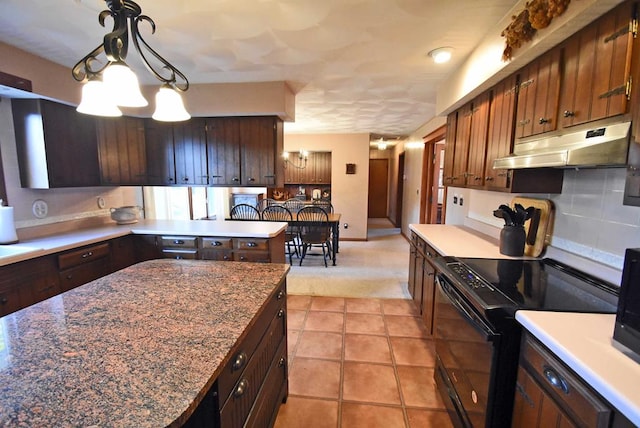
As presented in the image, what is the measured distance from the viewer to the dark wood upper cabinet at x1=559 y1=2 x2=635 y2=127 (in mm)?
1094

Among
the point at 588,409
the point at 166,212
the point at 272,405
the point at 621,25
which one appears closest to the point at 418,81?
the point at 621,25

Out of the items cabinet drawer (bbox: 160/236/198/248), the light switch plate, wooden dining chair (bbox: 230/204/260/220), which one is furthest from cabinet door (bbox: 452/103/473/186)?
the light switch plate

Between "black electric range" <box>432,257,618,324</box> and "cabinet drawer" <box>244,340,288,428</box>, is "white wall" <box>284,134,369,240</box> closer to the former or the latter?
"black electric range" <box>432,257,618,324</box>

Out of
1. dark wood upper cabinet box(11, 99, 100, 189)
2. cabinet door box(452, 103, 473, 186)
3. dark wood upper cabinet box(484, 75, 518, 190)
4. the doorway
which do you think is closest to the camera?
dark wood upper cabinet box(484, 75, 518, 190)

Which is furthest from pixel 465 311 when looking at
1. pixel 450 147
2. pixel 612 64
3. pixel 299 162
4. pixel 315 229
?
pixel 299 162

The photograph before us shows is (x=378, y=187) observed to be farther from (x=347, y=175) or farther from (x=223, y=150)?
(x=223, y=150)

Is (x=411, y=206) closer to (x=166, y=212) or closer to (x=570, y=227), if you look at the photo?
(x=570, y=227)

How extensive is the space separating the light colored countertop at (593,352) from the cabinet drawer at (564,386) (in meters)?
0.04

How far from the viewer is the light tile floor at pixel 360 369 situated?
5.57ft

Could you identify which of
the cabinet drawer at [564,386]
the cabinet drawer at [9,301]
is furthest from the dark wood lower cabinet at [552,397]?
the cabinet drawer at [9,301]

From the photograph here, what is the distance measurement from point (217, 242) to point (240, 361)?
205 cm

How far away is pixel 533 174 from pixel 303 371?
82.5 inches

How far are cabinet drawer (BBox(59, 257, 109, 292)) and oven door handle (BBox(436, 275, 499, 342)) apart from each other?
2.96 m

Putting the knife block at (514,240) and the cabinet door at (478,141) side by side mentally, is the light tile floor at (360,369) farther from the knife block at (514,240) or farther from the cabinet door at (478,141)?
the cabinet door at (478,141)
